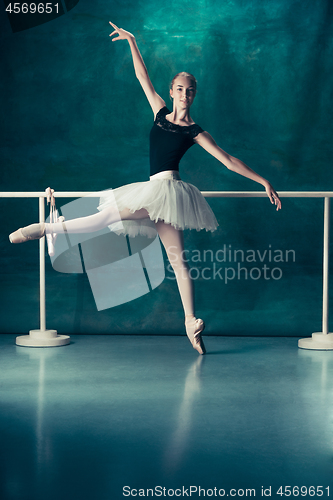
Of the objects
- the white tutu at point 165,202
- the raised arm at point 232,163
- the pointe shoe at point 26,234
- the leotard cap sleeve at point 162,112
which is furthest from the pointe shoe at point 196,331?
the leotard cap sleeve at point 162,112

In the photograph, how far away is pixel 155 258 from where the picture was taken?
10.7 ft

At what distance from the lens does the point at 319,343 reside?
2.90m

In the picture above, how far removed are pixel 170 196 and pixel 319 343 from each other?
118cm

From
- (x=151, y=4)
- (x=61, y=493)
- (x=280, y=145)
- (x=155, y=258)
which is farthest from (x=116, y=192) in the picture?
(x=61, y=493)

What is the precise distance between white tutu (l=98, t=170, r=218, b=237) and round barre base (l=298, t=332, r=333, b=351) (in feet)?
2.83

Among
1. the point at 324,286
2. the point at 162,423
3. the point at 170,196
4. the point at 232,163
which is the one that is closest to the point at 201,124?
the point at 232,163

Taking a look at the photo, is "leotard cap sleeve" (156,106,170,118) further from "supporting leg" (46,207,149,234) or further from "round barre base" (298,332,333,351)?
"round barre base" (298,332,333,351)

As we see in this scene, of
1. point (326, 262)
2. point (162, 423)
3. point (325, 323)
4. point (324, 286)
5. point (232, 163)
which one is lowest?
point (162, 423)

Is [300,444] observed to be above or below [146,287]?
below

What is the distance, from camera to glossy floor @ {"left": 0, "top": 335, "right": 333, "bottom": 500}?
123 cm

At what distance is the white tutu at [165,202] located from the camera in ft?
8.14

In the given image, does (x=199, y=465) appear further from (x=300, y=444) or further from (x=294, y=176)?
(x=294, y=176)

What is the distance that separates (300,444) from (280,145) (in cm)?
210

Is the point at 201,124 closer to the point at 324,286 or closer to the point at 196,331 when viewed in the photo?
the point at 324,286
